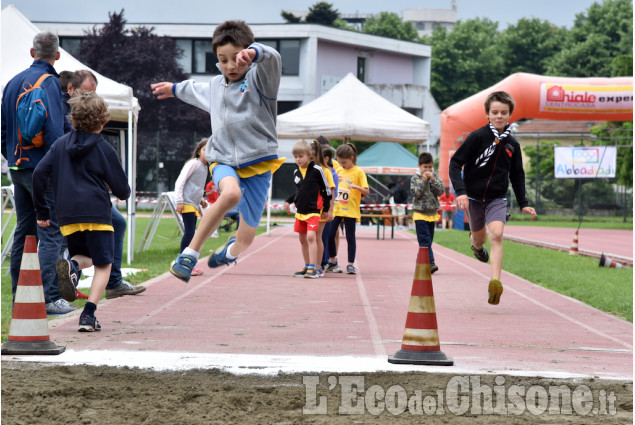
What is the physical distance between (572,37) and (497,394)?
71.4 metres

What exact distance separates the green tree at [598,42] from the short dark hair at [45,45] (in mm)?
60292

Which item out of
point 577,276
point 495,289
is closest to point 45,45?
point 495,289

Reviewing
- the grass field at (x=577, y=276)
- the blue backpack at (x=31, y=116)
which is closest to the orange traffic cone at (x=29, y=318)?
the blue backpack at (x=31, y=116)

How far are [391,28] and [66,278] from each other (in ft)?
310

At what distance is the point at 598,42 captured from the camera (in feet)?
218

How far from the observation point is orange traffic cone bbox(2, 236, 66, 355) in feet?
20.0

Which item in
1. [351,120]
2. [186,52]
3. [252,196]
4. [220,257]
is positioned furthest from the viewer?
[186,52]

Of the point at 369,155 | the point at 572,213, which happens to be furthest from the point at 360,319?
the point at 572,213

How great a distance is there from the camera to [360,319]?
8.55 m

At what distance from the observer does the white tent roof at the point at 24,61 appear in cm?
1291

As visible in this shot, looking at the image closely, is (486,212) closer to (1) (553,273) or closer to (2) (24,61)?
(1) (553,273)

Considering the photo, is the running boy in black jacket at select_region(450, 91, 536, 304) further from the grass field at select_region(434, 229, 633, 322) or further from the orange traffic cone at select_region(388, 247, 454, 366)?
the orange traffic cone at select_region(388, 247, 454, 366)

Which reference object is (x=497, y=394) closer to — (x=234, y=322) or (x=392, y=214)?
(x=234, y=322)

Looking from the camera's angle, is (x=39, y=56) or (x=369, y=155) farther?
(x=369, y=155)
